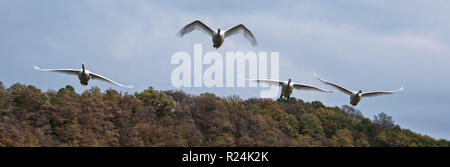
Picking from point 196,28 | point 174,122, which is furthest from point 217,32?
point 174,122

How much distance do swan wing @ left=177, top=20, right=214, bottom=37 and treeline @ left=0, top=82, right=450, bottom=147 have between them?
168ft

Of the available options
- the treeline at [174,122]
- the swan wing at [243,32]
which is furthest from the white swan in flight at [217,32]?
the treeline at [174,122]

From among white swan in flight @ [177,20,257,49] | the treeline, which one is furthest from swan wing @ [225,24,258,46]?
the treeline

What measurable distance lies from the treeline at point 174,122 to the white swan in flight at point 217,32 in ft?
169

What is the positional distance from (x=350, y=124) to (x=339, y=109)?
16640 mm

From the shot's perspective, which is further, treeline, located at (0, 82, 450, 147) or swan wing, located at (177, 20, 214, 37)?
treeline, located at (0, 82, 450, 147)

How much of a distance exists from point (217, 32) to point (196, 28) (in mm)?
Answer: 1795

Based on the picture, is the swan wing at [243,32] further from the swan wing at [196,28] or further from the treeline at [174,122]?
the treeline at [174,122]

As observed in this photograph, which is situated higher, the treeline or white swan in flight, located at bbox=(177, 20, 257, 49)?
the treeline

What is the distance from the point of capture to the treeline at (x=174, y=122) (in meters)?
109

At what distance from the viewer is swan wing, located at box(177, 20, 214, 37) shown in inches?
2087

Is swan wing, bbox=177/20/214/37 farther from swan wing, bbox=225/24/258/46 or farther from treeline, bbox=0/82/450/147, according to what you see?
treeline, bbox=0/82/450/147

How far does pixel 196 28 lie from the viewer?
53.8 meters
